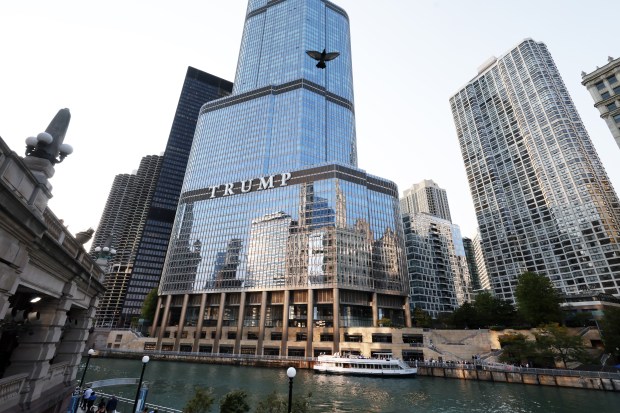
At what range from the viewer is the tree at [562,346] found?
165 feet

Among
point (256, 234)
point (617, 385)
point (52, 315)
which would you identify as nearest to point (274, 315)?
point (256, 234)

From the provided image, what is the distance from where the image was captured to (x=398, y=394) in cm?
4312

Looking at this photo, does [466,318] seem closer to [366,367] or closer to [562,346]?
[562,346]

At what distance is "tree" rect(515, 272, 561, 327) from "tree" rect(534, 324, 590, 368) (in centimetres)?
1773

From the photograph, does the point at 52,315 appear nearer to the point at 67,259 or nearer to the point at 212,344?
the point at 67,259

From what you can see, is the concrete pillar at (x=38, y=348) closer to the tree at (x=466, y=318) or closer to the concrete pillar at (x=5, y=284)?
the concrete pillar at (x=5, y=284)

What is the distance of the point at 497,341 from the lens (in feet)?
217

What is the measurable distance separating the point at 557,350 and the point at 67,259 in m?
71.3

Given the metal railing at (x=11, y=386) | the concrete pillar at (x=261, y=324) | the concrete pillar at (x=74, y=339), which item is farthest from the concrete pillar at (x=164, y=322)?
→ the metal railing at (x=11, y=386)

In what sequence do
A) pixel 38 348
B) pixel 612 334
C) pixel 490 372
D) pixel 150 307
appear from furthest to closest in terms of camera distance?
pixel 150 307
pixel 490 372
pixel 612 334
pixel 38 348

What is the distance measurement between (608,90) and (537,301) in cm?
4530

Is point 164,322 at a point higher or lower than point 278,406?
higher

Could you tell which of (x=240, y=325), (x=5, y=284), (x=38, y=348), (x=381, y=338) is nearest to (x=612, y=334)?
(x=381, y=338)

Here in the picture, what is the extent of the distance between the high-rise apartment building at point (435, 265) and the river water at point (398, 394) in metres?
101
